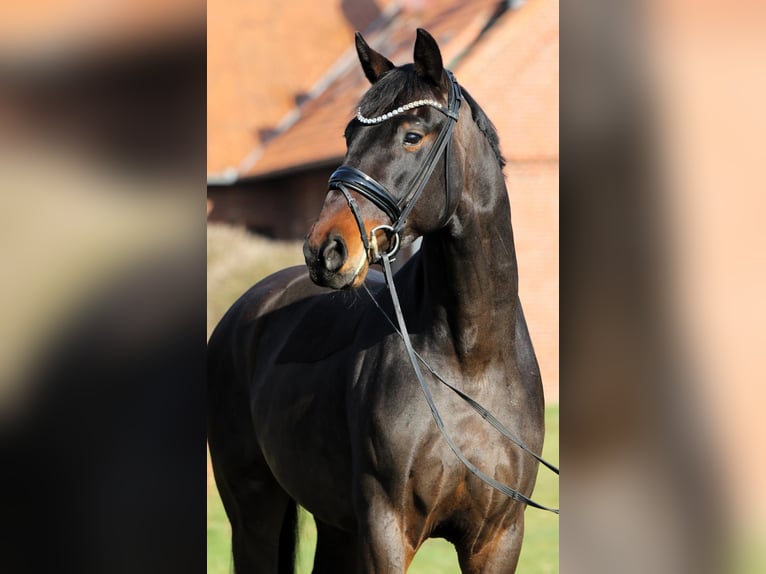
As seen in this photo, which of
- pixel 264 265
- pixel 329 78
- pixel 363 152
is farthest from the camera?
pixel 329 78

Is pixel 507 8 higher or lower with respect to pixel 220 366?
higher

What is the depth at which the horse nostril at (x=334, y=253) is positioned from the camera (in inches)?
103

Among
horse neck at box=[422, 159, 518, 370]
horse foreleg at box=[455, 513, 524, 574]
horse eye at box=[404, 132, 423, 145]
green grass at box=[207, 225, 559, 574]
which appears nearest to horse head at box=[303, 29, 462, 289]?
horse eye at box=[404, 132, 423, 145]

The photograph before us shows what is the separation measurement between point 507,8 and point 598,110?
16260mm

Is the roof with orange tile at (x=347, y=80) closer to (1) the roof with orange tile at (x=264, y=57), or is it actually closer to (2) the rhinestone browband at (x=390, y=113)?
(1) the roof with orange tile at (x=264, y=57)

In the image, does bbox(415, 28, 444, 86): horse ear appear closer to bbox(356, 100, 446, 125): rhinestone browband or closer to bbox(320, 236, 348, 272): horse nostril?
bbox(356, 100, 446, 125): rhinestone browband

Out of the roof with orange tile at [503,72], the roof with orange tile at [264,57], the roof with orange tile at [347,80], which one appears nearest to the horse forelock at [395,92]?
the roof with orange tile at [503,72]

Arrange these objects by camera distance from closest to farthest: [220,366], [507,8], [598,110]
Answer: [598,110], [220,366], [507,8]

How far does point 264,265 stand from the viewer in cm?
1379

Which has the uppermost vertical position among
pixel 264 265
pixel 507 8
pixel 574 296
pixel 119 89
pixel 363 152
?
pixel 507 8

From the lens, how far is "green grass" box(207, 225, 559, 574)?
6.40 meters

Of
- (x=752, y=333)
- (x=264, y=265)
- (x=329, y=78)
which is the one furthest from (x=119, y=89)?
(x=329, y=78)

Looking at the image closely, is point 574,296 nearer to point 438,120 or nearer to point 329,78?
point 438,120

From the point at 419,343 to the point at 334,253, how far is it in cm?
67
